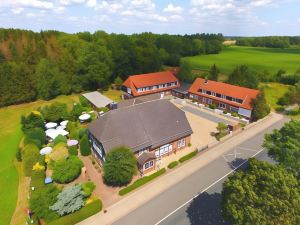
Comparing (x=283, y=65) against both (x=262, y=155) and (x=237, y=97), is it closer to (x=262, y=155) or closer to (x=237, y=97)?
(x=237, y=97)

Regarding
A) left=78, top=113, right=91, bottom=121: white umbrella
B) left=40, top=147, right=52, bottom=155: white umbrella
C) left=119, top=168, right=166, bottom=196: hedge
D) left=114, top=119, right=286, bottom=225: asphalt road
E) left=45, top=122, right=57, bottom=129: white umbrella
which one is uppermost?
left=78, top=113, right=91, bottom=121: white umbrella

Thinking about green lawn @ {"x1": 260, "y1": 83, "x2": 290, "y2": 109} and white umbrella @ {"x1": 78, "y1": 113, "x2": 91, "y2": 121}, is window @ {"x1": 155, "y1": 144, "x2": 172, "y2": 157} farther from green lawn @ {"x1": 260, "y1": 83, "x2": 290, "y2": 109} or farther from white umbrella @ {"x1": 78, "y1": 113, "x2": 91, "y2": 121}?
green lawn @ {"x1": 260, "y1": 83, "x2": 290, "y2": 109}

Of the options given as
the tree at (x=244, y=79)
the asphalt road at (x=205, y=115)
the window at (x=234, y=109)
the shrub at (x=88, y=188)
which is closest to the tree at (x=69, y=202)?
the shrub at (x=88, y=188)

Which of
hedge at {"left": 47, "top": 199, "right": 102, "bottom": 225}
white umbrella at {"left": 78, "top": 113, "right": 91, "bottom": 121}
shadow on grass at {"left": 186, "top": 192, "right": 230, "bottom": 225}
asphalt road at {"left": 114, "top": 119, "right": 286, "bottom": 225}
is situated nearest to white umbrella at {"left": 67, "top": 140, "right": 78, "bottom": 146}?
white umbrella at {"left": 78, "top": 113, "right": 91, "bottom": 121}

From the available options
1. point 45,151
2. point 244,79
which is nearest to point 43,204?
point 45,151

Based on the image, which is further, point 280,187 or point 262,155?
point 262,155

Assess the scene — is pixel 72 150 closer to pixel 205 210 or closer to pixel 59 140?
pixel 59 140

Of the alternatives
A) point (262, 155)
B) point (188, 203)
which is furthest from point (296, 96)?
point (188, 203)
